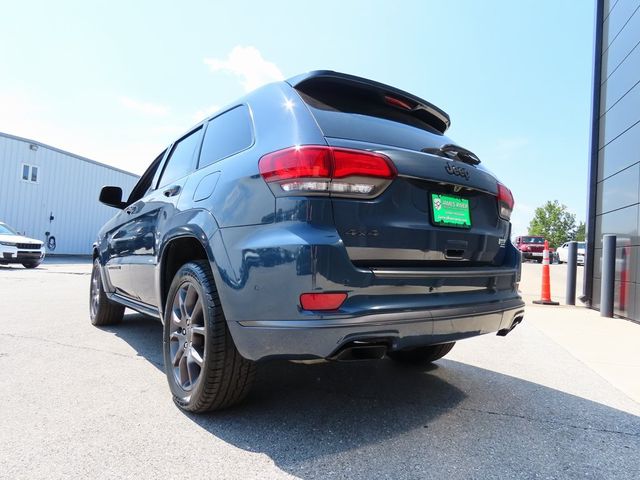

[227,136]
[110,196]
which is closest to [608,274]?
[227,136]

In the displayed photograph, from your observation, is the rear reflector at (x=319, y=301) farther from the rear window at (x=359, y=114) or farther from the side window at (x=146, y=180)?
the side window at (x=146, y=180)

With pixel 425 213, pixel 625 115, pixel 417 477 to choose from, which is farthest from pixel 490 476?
pixel 625 115

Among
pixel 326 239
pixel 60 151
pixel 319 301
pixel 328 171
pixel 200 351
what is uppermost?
pixel 60 151

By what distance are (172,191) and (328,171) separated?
58.9 inches

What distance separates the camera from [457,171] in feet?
7.45

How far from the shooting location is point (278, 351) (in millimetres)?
1862

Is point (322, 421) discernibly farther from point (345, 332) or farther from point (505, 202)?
point (505, 202)

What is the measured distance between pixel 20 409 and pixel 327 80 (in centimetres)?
243

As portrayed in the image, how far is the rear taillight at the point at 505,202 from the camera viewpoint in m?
2.58

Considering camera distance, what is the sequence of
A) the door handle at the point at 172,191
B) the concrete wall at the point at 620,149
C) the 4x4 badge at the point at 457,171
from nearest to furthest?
the 4x4 badge at the point at 457,171 → the door handle at the point at 172,191 → the concrete wall at the point at 620,149

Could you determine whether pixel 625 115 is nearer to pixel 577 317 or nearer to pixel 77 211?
pixel 577 317

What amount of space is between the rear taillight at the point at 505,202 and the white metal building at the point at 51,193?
2267 cm

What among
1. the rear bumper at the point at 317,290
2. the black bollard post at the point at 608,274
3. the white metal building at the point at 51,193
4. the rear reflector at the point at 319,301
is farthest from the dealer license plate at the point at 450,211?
the white metal building at the point at 51,193

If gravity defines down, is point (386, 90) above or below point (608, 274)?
above
